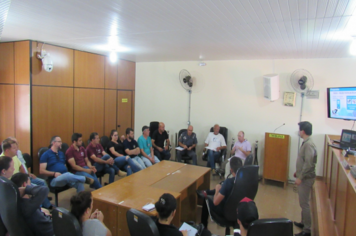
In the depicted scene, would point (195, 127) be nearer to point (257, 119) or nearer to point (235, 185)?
point (257, 119)

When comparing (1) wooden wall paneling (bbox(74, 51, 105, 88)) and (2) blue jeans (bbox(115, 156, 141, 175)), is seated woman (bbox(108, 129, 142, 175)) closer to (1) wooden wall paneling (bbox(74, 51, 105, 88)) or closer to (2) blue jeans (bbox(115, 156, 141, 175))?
(2) blue jeans (bbox(115, 156, 141, 175))

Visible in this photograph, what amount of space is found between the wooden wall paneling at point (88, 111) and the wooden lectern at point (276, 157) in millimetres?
3788

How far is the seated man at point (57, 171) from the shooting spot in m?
3.42

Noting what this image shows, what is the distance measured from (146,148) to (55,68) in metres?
2.36

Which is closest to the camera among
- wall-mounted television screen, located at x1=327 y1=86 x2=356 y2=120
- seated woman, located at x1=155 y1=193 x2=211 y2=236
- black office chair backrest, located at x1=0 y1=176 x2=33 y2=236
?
seated woman, located at x1=155 y1=193 x2=211 y2=236

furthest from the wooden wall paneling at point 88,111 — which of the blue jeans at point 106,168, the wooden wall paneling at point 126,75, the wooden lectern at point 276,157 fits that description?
the wooden lectern at point 276,157

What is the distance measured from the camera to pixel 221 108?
19.4 ft

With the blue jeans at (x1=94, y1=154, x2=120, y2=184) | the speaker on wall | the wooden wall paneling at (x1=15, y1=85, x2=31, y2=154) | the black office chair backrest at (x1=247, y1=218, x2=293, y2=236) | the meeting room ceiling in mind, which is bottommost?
the blue jeans at (x1=94, y1=154, x2=120, y2=184)

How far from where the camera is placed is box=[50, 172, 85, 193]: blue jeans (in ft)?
11.1

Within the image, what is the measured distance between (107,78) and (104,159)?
2311 millimetres

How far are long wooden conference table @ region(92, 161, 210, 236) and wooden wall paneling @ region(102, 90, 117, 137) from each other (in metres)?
2.29

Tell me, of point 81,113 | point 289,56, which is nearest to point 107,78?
point 81,113

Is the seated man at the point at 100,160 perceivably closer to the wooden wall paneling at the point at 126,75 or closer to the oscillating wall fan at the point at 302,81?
the wooden wall paneling at the point at 126,75

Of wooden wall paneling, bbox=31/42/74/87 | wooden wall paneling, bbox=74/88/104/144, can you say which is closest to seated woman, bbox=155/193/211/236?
wooden wall paneling, bbox=31/42/74/87
